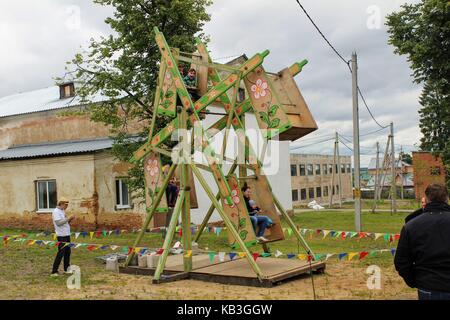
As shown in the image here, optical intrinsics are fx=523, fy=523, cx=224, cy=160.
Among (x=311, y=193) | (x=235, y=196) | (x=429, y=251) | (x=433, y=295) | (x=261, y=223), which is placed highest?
(x=235, y=196)

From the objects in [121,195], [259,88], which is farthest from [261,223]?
[121,195]

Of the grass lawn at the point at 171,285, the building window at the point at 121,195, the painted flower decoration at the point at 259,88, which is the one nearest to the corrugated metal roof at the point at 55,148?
the building window at the point at 121,195

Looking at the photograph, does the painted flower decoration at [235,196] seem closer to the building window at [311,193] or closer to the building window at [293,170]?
the building window at [293,170]

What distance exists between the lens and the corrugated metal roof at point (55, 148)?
2288 cm

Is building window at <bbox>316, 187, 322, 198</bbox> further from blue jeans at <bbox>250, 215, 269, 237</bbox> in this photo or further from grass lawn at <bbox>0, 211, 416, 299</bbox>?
blue jeans at <bbox>250, 215, 269, 237</bbox>

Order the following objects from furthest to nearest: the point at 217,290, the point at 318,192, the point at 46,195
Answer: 1. the point at 318,192
2. the point at 46,195
3. the point at 217,290

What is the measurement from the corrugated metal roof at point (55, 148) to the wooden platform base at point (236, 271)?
41.1 ft

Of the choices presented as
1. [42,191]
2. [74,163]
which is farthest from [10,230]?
[74,163]

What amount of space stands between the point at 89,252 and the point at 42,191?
35.2ft

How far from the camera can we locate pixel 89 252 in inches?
566

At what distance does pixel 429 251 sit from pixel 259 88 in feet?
16.6

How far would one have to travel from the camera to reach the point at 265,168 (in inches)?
404

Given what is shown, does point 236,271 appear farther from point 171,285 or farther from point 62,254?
point 62,254
